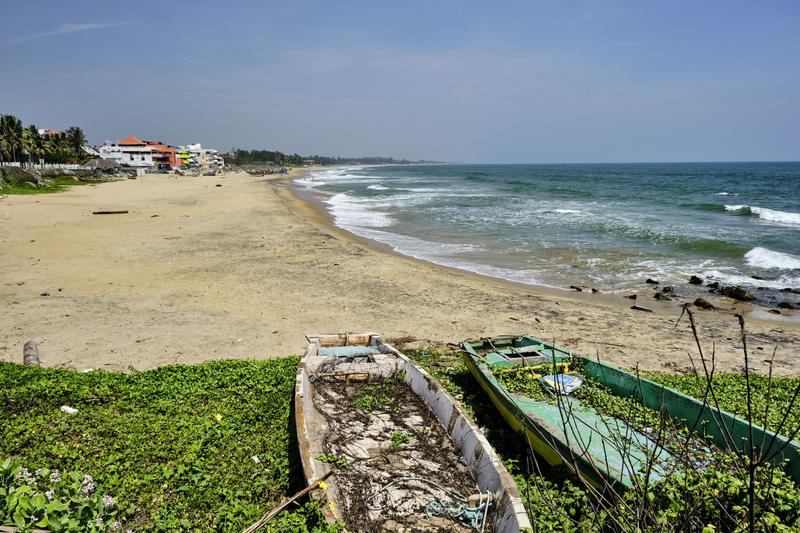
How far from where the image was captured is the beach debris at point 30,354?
9328mm

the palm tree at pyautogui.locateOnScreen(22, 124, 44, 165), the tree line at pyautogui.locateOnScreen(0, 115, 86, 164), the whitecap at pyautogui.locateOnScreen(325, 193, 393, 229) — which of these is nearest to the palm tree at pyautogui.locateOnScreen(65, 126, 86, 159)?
the tree line at pyautogui.locateOnScreen(0, 115, 86, 164)

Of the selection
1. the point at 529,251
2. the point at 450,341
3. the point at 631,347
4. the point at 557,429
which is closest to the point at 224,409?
the point at 557,429

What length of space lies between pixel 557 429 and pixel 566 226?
26.7 meters

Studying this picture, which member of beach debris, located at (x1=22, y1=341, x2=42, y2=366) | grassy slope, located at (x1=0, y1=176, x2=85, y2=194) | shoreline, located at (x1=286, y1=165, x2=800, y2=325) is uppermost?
grassy slope, located at (x1=0, y1=176, x2=85, y2=194)

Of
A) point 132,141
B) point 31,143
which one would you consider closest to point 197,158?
point 132,141

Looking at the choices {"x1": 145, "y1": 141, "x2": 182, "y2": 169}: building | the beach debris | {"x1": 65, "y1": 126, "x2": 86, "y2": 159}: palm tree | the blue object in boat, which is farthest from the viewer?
{"x1": 145, "y1": 141, "x2": 182, "y2": 169}: building

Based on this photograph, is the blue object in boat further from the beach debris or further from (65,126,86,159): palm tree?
(65,126,86,159): palm tree

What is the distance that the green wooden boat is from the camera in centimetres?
554

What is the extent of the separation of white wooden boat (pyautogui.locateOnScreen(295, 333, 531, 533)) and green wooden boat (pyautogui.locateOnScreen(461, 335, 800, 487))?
0.79 m

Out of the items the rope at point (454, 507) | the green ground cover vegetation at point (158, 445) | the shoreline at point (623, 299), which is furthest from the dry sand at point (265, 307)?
the rope at point (454, 507)

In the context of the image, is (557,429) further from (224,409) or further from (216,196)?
(216,196)

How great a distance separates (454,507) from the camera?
5508mm

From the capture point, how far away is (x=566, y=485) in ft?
19.1

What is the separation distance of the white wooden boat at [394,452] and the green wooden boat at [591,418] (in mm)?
791
